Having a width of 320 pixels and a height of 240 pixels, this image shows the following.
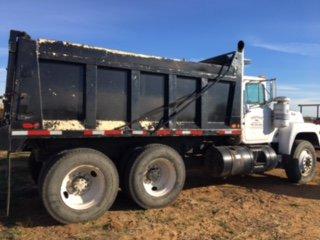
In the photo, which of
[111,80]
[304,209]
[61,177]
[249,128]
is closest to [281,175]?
[249,128]

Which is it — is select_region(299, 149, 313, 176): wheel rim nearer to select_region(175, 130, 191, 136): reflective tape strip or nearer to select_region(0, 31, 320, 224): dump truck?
select_region(0, 31, 320, 224): dump truck

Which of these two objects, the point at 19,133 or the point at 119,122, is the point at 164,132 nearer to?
the point at 119,122

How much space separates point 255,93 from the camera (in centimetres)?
1119

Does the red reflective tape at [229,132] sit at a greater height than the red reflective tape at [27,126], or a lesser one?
lesser

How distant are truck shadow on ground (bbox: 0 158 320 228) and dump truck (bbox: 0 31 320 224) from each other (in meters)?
0.36

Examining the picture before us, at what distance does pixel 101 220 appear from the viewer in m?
7.67

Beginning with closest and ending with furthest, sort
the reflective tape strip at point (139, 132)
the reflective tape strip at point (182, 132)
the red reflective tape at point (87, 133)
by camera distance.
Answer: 1. the red reflective tape at point (87, 133)
2. the reflective tape strip at point (139, 132)
3. the reflective tape strip at point (182, 132)

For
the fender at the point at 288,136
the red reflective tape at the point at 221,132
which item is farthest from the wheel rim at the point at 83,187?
the fender at the point at 288,136

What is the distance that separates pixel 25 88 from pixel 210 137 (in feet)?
14.2

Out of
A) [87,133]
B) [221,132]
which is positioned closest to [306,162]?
[221,132]

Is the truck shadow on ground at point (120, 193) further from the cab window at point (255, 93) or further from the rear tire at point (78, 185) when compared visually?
the cab window at point (255, 93)

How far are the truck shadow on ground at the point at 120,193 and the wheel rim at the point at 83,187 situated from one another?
46cm

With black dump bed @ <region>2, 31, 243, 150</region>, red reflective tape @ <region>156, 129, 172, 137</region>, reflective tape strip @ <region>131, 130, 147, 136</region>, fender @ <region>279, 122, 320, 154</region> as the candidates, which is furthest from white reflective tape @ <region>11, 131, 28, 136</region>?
fender @ <region>279, 122, 320, 154</region>

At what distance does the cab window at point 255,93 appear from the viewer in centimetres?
1099
